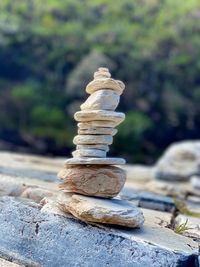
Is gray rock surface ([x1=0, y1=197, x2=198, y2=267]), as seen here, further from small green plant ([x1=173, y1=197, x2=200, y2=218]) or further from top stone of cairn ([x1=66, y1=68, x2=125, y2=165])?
small green plant ([x1=173, y1=197, x2=200, y2=218])

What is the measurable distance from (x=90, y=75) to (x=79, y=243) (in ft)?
58.5

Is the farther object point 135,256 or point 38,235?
point 38,235

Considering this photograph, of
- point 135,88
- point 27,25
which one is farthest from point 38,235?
point 27,25

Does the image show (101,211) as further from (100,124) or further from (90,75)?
(90,75)

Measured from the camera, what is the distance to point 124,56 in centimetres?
2206

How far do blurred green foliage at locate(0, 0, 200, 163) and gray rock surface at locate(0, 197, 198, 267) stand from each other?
598 inches

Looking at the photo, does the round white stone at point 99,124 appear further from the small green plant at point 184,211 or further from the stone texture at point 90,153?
the small green plant at point 184,211

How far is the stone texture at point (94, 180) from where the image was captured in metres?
2.75

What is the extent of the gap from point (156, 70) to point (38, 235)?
20667 millimetres

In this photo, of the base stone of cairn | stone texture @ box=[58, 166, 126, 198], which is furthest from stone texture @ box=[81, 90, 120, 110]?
stone texture @ box=[58, 166, 126, 198]

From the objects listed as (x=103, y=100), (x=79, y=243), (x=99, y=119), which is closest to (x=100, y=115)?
(x=99, y=119)

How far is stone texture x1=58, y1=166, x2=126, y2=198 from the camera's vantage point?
108 inches

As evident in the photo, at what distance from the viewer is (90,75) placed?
771 inches

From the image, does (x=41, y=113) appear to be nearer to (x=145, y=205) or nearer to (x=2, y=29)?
(x=2, y=29)
